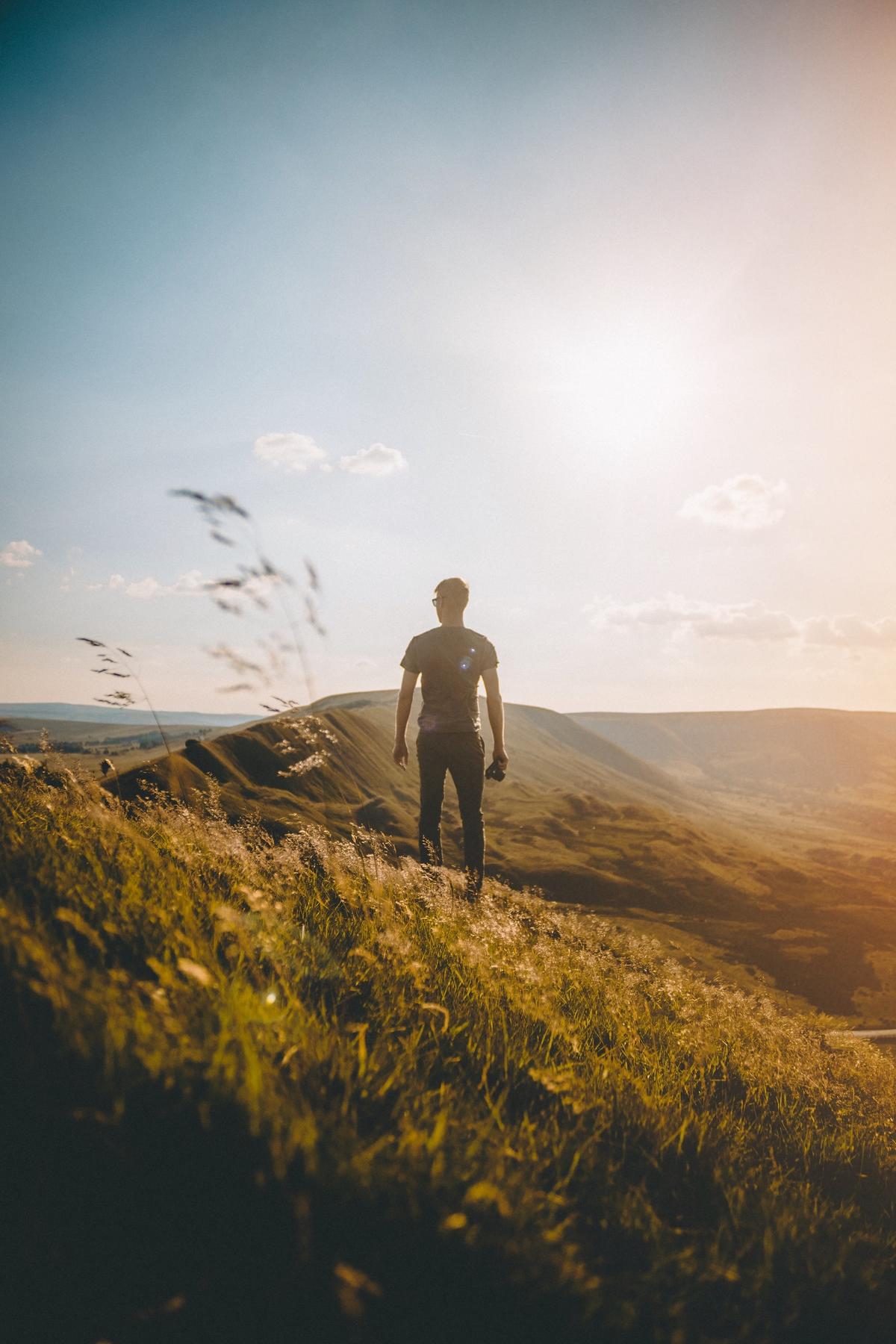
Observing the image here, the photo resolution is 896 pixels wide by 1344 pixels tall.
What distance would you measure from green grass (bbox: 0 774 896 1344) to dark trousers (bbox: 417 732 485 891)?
7.62 ft

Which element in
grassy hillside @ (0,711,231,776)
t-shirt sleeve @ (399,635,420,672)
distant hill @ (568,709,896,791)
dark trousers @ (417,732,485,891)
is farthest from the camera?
distant hill @ (568,709,896,791)

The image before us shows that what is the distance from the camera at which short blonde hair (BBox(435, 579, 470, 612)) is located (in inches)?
212

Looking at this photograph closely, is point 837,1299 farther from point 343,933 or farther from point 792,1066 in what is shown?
point 792,1066

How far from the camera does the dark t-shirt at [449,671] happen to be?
5141mm

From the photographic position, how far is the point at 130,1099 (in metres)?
1.14

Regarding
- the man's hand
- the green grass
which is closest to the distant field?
the green grass

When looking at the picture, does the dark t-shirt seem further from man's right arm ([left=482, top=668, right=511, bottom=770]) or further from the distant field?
the distant field

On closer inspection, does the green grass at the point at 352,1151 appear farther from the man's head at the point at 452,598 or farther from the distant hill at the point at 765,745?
the distant hill at the point at 765,745

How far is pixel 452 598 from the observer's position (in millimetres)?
5379

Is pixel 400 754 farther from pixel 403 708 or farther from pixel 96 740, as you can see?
pixel 96 740

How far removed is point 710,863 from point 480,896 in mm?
13154

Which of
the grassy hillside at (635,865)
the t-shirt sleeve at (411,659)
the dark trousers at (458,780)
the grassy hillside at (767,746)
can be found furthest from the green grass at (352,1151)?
the grassy hillside at (767,746)

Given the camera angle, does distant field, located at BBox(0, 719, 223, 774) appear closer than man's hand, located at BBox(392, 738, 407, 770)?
Yes

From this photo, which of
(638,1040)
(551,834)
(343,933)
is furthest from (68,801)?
(551,834)
